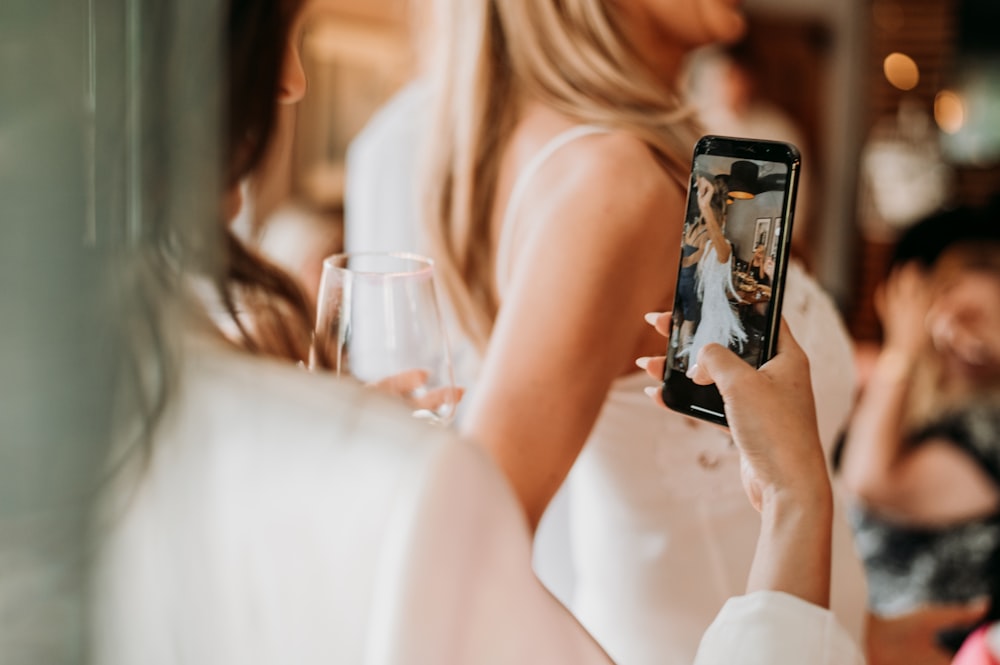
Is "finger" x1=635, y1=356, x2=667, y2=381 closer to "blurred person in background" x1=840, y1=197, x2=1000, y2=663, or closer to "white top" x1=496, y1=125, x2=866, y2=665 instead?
"white top" x1=496, y1=125, x2=866, y2=665

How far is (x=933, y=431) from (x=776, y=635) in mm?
1508

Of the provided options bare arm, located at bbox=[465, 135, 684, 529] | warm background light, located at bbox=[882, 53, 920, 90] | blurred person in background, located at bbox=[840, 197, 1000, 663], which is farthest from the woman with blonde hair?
warm background light, located at bbox=[882, 53, 920, 90]

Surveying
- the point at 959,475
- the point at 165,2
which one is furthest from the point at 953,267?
the point at 165,2

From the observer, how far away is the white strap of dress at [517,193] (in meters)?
0.52

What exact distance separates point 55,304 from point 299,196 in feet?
0.91

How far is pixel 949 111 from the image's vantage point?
3.86m

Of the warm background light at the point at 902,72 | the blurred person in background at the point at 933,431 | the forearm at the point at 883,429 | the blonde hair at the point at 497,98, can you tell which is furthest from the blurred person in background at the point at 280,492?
the warm background light at the point at 902,72

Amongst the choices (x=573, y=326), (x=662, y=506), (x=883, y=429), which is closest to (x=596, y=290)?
(x=573, y=326)

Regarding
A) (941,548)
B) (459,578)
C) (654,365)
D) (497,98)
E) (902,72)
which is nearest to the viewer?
(459,578)

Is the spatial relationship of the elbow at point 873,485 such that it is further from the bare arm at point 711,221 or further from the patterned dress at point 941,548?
the bare arm at point 711,221

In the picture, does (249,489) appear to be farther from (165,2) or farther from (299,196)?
(299,196)

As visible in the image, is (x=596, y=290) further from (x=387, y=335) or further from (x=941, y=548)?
(x=941, y=548)

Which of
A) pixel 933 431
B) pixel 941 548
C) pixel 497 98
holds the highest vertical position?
pixel 497 98

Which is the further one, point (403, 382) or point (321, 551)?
point (403, 382)
